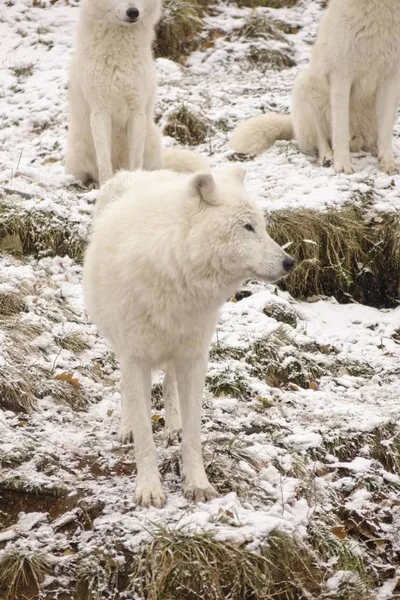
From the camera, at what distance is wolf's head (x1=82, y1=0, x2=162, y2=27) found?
676cm

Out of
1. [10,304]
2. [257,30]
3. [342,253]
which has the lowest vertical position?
[342,253]

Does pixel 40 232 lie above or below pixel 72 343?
above

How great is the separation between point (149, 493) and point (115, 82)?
4406 mm

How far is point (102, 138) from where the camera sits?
23.3 ft

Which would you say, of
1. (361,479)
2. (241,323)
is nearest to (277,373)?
(241,323)

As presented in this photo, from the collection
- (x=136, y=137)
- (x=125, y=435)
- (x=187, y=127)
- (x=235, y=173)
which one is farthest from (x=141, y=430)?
(x=187, y=127)

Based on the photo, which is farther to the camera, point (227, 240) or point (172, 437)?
point (172, 437)

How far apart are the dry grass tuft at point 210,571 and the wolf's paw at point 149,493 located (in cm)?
23

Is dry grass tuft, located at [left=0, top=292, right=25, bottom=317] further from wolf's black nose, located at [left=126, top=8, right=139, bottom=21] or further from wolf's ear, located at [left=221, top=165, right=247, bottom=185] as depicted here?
wolf's black nose, located at [left=126, top=8, right=139, bottom=21]

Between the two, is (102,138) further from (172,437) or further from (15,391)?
(172,437)

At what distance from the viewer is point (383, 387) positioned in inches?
213

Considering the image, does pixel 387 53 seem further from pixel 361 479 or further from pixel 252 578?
pixel 252 578

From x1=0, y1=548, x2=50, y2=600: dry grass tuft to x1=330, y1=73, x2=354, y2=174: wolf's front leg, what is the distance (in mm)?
5363

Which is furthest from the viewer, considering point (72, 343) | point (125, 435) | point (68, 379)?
point (72, 343)
